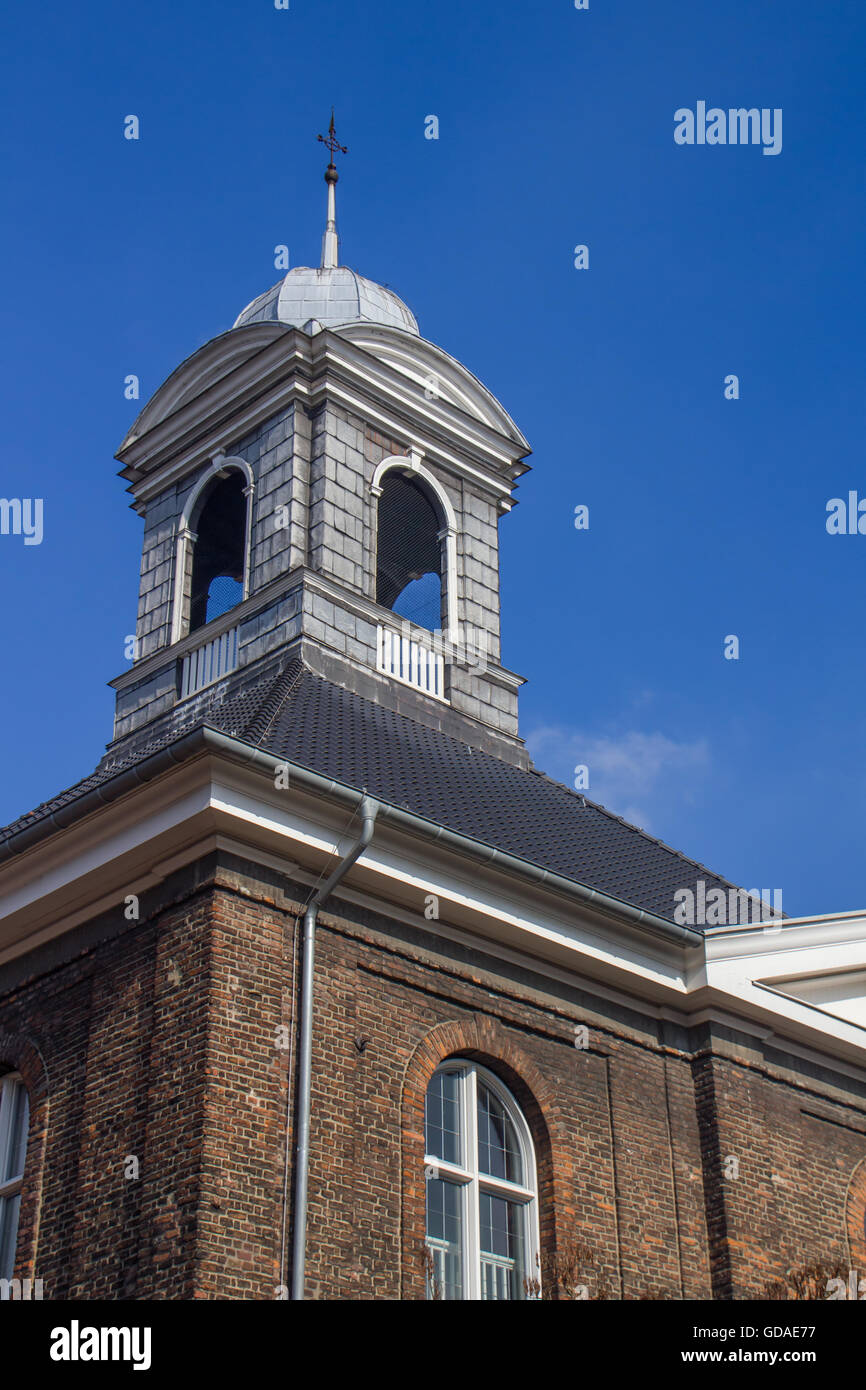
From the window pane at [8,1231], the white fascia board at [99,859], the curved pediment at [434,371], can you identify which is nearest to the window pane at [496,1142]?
the white fascia board at [99,859]

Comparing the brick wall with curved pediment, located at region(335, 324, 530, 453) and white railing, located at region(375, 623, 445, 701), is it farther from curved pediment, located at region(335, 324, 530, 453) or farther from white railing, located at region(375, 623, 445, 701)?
curved pediment, located at region(335, 324, 530, 453)

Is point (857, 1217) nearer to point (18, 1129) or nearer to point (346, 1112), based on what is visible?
point (346, 1112)

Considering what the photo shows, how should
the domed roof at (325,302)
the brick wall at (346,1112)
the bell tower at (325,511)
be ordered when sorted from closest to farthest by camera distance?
the brick wall at (346,1112)
the bell tower at (325,511)
the domed roof at (325,302)

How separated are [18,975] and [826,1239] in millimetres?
7687

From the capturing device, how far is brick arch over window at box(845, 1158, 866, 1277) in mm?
15867

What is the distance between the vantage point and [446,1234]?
44.3 ft

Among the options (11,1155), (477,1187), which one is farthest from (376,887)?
(11,1155)

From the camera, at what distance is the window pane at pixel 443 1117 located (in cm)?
1377

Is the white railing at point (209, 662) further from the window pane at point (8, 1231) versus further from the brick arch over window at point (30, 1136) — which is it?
the window pane at point (8, 1231)

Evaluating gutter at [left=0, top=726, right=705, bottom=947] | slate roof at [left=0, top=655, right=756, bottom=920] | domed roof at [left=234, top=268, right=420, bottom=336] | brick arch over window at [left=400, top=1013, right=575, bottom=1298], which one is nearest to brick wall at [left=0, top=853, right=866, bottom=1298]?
brick arch over window at [left=400, top=1013, right=575, bottom=1298]

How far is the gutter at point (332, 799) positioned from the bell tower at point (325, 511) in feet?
15.5

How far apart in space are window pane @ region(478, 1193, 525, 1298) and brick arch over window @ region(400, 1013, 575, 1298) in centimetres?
20
